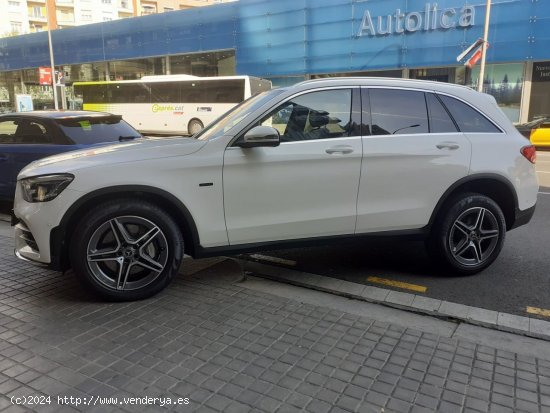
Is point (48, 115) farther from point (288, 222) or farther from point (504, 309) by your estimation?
point (504, 309)

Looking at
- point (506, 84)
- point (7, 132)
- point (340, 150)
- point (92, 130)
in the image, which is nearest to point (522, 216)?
point (340, 150)

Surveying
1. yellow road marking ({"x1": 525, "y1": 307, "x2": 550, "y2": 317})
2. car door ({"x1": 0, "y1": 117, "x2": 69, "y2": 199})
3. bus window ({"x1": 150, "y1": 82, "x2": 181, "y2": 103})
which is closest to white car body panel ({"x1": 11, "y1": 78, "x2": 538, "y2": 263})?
yellow road marking ({"x1": 525, "y1": 307, "x2": 550, "y2": 317})

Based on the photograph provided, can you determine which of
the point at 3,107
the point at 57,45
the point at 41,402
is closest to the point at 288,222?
the point at 41,402

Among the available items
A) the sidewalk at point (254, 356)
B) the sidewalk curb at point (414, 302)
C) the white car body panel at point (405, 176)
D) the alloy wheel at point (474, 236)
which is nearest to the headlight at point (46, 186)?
the sidewalk at point (254, 356)

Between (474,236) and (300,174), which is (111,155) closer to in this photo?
(300,174)

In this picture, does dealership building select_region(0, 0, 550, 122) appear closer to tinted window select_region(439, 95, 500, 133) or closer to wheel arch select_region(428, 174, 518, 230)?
wheel arch select_region(428, 174, 518, 230)

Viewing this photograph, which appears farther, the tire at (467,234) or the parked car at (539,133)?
the parked car at (539,133)

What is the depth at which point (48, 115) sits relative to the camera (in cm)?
709

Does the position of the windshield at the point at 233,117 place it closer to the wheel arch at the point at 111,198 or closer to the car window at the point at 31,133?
the wheel arch at the point at 111,198

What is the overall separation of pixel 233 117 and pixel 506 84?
23226 mm

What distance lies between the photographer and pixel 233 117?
4344 mm

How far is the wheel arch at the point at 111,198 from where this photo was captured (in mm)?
3652

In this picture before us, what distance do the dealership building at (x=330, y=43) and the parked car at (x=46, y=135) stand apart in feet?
70.2

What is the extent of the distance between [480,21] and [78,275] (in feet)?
80.2
